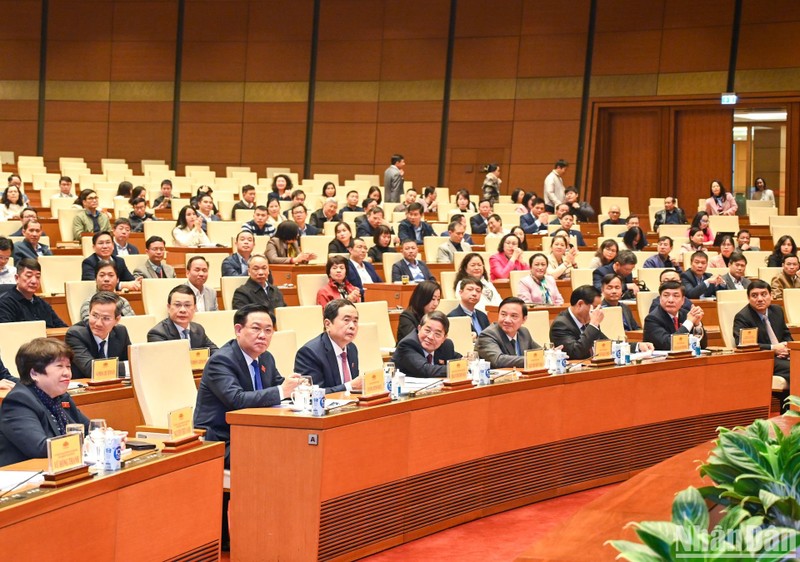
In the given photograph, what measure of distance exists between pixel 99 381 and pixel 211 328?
1.13 meters

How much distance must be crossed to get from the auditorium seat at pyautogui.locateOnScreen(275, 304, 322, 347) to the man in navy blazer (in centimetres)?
151

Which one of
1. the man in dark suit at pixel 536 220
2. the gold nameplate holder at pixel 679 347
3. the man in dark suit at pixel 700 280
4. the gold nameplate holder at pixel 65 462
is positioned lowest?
the gold nameplate holder at pixel 65 462

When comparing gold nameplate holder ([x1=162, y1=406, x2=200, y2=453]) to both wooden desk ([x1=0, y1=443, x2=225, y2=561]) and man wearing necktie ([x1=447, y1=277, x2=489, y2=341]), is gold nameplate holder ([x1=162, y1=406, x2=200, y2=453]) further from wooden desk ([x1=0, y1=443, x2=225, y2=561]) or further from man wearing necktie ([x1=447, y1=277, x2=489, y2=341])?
man wearing necktie ([x1=447, y1=277, x2=489, y2=341])

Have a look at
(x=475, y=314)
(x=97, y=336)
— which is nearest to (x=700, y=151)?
(x=475, y=314)

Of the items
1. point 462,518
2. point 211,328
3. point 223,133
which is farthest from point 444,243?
point 223,133

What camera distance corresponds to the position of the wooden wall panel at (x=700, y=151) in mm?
13578

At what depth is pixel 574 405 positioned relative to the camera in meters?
5.32

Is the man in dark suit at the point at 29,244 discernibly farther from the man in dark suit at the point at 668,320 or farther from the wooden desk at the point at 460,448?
the man in dark suit at the point at 668,320

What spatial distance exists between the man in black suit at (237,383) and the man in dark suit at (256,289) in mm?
2575

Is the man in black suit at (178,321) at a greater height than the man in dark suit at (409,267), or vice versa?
the man in dark suit at (409,267)

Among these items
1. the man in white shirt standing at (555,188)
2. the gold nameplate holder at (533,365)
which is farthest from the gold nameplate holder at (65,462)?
the man in white shirt standing at (555,188)

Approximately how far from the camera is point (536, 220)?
11.5 metres

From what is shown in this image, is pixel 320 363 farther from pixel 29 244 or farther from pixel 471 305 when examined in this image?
pixel 29 244

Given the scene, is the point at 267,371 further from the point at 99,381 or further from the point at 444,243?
the point at 444,243
